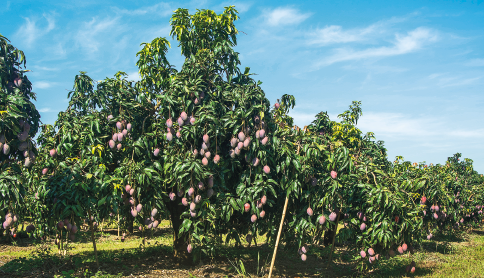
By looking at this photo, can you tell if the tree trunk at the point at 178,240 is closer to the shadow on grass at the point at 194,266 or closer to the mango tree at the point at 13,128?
the shadow on grass at the point at 194,266

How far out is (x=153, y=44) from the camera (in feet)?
18.9

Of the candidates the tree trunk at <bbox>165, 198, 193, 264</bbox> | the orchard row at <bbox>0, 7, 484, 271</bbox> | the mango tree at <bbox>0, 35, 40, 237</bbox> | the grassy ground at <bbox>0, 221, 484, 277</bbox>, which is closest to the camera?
the mango tree at <bbox>0, 35, 40, 237</bbox>

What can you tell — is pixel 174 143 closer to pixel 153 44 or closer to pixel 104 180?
pixel 104 180

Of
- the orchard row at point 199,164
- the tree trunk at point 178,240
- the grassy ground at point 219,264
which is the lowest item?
the grassy ground at point 219,264

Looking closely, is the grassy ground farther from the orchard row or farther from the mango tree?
the mango tree

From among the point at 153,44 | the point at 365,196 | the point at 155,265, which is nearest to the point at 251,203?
the point at 365,196

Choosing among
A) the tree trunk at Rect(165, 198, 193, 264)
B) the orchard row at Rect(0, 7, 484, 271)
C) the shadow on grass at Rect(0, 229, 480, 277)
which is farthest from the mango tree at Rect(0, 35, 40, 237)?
the tree trunk at Rect(165, 198, 193, 264)

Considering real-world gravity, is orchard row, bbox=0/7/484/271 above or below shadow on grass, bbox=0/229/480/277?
above

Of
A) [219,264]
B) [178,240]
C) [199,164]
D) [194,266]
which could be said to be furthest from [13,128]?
[219,264]

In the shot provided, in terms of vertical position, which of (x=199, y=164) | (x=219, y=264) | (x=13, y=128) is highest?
(x=13, y=128)

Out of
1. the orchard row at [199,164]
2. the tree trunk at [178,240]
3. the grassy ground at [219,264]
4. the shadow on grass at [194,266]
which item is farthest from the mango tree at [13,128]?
the tree trunk at [178,240]

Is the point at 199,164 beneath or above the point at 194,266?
above

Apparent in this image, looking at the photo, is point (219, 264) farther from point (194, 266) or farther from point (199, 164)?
point (199, 164)

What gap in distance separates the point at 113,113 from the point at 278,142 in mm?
2512
